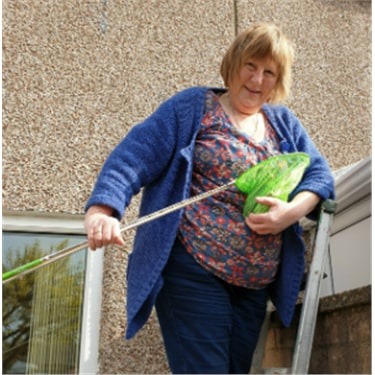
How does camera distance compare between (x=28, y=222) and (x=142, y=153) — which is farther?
(x=28, y=222)

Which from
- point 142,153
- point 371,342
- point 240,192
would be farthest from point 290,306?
point 142,153

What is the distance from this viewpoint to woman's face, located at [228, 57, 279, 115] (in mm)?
1623

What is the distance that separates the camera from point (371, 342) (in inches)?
58.7

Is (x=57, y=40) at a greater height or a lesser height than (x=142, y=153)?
greater

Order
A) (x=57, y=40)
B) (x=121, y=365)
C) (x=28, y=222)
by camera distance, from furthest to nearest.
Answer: (x=57, y=40), (x=28, y=222), (x=121, y=365)

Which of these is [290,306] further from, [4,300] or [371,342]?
[4,300]

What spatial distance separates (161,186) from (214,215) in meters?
0.16

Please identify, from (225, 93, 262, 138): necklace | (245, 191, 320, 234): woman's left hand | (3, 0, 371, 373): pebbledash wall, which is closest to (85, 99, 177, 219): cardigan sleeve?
(225, 93, 262, 138): necklace

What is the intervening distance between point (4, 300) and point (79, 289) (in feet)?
0.86

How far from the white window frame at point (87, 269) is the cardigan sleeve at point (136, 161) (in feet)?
2.58

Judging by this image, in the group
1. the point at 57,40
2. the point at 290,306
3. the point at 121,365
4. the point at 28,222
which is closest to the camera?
the point at 290,306

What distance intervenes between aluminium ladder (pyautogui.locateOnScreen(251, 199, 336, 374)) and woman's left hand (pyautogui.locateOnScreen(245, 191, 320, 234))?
0.35ft

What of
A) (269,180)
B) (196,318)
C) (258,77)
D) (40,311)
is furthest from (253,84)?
(40,311)

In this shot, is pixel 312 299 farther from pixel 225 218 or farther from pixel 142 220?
pixel 142 220
